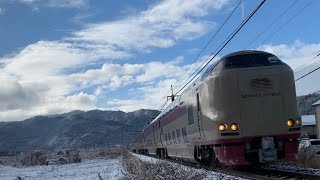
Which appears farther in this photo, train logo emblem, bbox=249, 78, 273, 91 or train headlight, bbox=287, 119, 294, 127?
train logo emblem, bbox=249, 78, 273, 91

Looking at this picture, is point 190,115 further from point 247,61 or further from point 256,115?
point 256,115

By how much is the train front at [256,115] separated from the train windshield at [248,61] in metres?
0.18

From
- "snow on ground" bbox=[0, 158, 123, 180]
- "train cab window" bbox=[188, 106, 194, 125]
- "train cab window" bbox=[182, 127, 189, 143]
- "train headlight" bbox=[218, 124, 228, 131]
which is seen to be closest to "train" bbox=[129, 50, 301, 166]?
"train headlight" bbox=[218, 124, 228, 131]

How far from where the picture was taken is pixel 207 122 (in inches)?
649

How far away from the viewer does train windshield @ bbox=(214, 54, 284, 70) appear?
1608 cm

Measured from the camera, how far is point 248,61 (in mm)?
16234

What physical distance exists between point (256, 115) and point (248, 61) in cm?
194

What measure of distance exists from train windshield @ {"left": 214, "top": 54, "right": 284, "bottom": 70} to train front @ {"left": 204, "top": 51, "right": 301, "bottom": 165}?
184 mm

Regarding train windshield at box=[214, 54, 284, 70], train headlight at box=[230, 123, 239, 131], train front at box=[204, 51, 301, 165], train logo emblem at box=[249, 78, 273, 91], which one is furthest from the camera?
train windshield at box=[214, 54, 284, 70]

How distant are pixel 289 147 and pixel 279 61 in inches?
115

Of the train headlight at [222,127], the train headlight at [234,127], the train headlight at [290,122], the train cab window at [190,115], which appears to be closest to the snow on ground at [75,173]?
the train cab window at [190,115]

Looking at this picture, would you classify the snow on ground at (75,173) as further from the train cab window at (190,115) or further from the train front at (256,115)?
the train front at (256,115)

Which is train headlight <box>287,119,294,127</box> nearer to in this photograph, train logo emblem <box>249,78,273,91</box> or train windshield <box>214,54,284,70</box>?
train logo emblem <box>249,78,273,91</box>

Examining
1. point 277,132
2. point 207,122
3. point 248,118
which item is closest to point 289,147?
point 277,132
